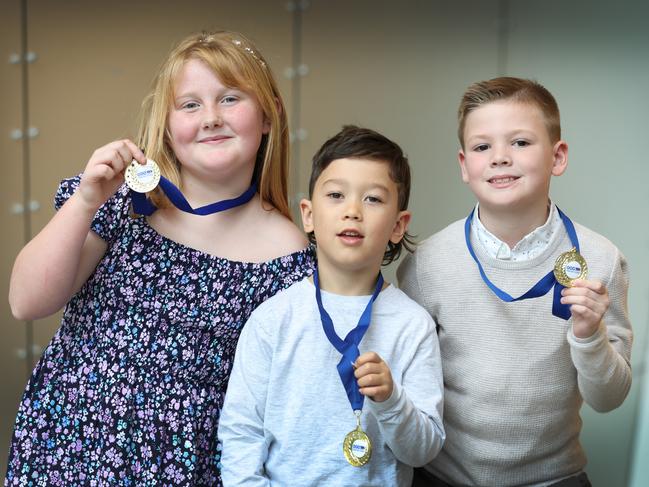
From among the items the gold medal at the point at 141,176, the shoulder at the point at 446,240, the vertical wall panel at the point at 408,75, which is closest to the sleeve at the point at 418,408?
the shoulder at the point at 446,240

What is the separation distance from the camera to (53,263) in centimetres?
183

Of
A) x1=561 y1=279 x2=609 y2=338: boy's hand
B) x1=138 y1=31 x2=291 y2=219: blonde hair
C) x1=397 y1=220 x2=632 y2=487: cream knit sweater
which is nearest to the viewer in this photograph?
x1=561 y1=279 x2=609 y2=338: boy's hand

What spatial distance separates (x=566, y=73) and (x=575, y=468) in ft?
4.83

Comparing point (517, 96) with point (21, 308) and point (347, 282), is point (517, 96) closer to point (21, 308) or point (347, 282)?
point (347, 282)

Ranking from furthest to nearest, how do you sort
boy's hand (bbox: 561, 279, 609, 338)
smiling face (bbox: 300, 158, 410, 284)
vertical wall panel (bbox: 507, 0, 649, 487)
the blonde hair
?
vertical wall panel (bbox: 507, 0, 649, 487) → the blonde hair → smiling face (bbox: 300, 158, 410, 284) → boy's hand (bbox: 561, 279, 609, 338)

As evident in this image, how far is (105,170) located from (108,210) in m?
0.22

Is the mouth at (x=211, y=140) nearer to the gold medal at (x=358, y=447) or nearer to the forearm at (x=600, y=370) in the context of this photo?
the gold medal at (x=358, y=447)

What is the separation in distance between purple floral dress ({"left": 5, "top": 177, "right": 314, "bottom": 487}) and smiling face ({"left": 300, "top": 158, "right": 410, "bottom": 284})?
0.74 feet

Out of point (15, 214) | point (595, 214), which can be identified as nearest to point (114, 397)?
point (15, 214)

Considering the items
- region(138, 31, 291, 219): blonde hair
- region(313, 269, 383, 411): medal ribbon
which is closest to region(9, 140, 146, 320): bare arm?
region(138, 31, 291, 219): blonde hair

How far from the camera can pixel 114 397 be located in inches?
74.0

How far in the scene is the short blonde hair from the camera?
1908 mm

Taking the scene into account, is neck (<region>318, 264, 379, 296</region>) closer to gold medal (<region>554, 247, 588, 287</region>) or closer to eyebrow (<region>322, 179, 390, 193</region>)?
eyebrow (<region>322, 179, 390, 193</region>)

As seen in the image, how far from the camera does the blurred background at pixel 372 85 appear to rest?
9.59ft
